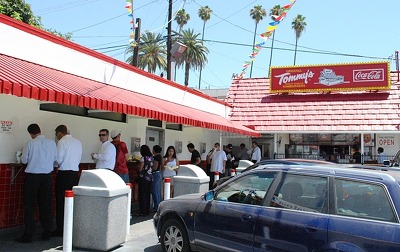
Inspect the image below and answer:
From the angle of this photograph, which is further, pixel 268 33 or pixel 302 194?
pixel 268 33

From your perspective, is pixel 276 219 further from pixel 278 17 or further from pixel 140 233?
pixel 278 17

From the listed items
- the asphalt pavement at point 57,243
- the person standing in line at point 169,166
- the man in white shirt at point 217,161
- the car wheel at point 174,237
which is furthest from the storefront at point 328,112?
the car wheel at point 174,237

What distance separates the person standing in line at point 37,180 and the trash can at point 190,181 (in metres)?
2.85

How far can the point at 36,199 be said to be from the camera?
6.86 meters

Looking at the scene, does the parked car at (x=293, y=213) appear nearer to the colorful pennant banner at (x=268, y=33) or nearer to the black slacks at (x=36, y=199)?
the black slacks at (x=36, y=199)

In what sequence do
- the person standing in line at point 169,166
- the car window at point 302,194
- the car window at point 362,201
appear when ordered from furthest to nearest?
the person standing in line at point 169,166 < the car window at point 302,194 < the car window at point 362,201

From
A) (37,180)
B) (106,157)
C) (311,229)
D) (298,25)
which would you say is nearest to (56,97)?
(37,180)

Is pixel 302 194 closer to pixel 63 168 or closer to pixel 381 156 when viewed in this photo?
pixel 63 168

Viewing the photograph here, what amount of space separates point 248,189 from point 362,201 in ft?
5.04

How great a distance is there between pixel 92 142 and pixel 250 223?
565 cm

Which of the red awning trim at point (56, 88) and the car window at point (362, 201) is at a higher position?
the red awning trim at point (56, 88)

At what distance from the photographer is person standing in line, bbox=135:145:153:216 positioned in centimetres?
938

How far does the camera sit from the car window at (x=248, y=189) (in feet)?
16.5

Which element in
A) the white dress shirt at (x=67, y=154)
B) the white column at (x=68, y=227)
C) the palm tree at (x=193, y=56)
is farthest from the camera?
the palm tree at (x=193, y=56)
